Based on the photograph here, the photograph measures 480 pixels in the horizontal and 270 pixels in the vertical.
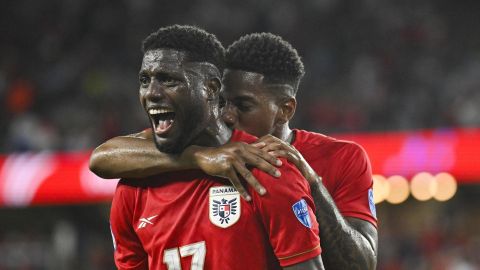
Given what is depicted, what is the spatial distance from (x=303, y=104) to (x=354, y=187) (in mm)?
8589

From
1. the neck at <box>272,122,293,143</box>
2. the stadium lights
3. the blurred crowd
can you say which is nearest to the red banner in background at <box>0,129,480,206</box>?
the stadium lights

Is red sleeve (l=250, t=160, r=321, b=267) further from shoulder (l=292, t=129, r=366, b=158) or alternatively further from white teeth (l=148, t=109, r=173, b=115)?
shoulder (l=292, t=129, r=366, b=158)

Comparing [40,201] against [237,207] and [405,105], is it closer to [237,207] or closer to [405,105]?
[405,105]

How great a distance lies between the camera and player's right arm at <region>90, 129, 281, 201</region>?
10.1 feet

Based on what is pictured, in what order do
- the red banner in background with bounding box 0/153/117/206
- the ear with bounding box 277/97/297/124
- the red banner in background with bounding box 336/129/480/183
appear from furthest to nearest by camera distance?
the red banner in background with bounding box 0/153/117/206 → the red banner in background with bounding box 336/129/480/183 → the ear with bounding box 277/97/297/124

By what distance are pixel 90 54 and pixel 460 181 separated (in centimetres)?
710

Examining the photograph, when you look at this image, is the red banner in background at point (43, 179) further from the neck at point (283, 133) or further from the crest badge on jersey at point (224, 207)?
the crest badge on jersey at point (224, 207)

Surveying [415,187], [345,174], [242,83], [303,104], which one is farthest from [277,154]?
[303,104]

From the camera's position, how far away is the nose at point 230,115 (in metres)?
3.80

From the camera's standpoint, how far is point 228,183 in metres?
3.17

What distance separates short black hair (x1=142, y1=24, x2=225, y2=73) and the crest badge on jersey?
500 millimetres

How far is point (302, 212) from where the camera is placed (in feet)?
9.93

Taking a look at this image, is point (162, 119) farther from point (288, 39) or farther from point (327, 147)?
point (288, 39)

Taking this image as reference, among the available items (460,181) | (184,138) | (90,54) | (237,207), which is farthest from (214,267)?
(90,54)
